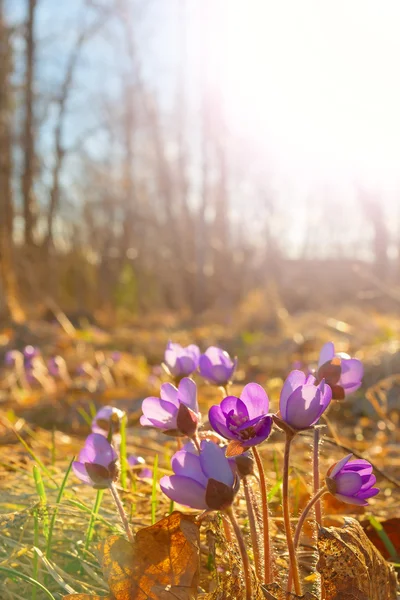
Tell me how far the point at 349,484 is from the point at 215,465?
0.23 metres

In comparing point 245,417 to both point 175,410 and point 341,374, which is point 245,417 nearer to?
point 175,410

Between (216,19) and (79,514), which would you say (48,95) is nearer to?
(216,19)

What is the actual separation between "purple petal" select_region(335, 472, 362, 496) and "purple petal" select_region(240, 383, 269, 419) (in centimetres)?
17

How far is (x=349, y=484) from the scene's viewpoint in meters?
0.92

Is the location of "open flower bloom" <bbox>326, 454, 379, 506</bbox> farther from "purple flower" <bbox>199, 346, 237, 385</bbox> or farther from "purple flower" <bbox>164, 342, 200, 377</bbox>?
"purple flower" <bbox>164, 342, 200, 377</bbox>

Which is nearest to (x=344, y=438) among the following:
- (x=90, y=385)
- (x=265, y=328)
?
(x=90, y=385)

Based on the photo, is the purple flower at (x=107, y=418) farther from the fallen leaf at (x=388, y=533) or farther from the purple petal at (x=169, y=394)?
the fallen leaf at (x=388, y=533)

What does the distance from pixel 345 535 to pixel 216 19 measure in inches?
509

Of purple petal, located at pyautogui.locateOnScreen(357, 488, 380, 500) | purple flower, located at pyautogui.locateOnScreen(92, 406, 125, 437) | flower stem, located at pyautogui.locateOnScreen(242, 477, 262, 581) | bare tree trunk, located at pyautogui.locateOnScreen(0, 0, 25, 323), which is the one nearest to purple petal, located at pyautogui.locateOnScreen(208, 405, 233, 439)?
flower stem, located at pyautogui.locateOnScreen(242, 477, 262, 581)

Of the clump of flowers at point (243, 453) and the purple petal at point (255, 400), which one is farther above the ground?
the purple petal at point (255, 400)

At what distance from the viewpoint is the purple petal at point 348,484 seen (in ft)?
3.02

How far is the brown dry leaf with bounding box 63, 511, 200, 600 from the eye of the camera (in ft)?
3.28

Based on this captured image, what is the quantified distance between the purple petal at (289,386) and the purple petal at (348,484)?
0.14 m

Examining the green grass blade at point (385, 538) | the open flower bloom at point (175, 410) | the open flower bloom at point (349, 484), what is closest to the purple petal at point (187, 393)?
the open flower bloom at point (175, 410)
